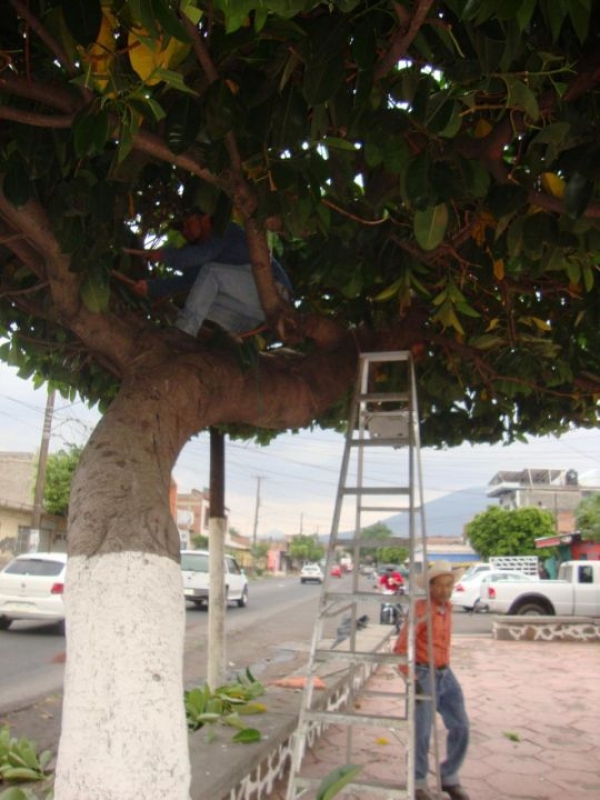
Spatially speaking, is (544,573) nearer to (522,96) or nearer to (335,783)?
(335,783)

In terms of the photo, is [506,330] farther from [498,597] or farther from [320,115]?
[498,597]

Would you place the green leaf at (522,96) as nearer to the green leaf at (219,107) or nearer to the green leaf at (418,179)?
the green leaf at (418,179)

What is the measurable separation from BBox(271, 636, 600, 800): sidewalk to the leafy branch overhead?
3073 millimetres

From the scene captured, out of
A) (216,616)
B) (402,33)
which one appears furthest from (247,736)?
(402,33)

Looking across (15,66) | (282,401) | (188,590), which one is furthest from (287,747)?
(188,590)

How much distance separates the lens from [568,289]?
12.7ft

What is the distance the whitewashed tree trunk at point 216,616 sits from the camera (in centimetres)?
605

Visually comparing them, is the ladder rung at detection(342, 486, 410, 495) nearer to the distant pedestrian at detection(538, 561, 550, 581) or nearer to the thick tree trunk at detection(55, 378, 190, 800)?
the thick tree trunk at detection(55, 378, 190, 800)

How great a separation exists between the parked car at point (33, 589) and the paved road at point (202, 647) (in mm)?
409

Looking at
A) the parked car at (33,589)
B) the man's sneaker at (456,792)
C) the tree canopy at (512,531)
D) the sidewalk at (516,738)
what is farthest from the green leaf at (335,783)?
the tree canopy at (512,531)

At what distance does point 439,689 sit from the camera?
5.05 meters

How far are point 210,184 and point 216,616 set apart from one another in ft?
13.6

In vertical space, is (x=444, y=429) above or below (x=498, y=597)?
above

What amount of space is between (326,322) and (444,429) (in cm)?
280
